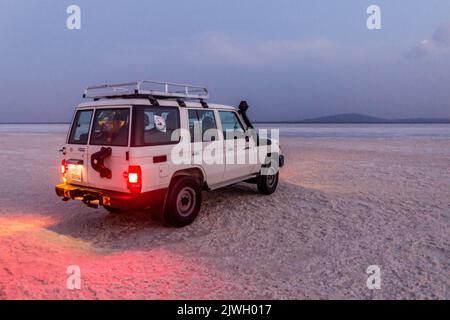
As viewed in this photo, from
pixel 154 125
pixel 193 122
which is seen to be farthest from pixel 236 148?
pixel 154 125

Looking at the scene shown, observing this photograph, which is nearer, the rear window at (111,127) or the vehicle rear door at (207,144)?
the rear window at (111,127)

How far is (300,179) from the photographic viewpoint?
32.2 ft

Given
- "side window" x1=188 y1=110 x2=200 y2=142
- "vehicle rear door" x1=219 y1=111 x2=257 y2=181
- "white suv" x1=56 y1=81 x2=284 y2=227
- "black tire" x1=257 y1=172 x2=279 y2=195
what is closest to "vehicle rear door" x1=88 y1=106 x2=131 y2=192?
"white suv" x1=56 y1=81 x2=284 y2=227

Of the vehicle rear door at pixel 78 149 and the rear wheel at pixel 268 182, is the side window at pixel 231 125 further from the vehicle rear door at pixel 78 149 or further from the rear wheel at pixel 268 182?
the vehicle rear door at pixel 78 149

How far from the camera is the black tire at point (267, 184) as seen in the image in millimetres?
7715

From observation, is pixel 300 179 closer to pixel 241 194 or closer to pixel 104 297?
pixel 241 194

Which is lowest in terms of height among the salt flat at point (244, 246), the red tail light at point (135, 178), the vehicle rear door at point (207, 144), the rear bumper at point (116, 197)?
the salt flat at point (244, 246)

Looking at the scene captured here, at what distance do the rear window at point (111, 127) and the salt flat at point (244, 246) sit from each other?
157 cm

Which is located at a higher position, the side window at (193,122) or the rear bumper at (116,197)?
the side window at (193,122)

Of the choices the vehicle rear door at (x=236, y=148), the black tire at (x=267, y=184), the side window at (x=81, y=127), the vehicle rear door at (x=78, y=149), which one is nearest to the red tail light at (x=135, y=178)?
the vehicle rear door at (x=78, y=149)

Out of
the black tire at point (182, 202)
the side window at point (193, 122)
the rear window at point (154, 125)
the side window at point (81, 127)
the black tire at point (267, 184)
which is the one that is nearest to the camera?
the rear window at point (154, 125)
